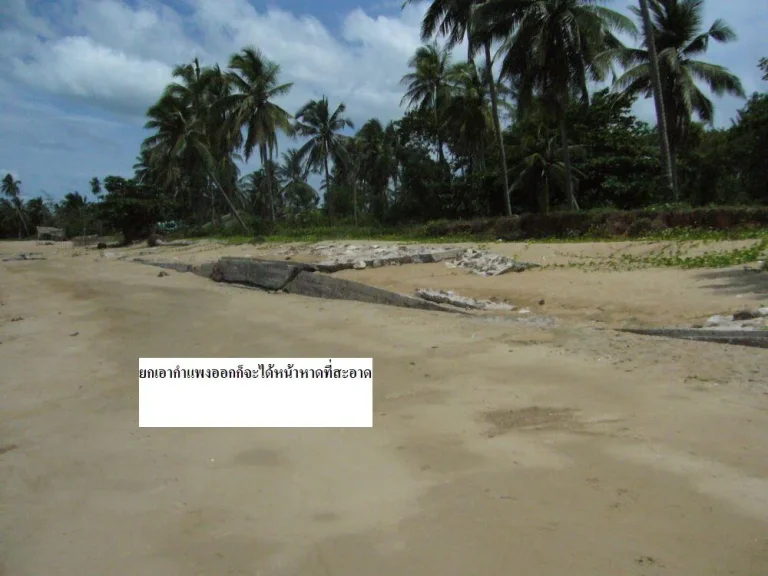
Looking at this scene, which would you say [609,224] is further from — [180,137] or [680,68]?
[180,137]

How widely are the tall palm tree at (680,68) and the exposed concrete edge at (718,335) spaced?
54.8ft

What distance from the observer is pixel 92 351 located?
8.41 meters

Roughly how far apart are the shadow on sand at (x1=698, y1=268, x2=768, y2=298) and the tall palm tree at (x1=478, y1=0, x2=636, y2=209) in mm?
11891

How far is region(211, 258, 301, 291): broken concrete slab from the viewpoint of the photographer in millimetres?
13830

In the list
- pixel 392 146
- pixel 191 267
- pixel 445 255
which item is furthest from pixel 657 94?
pixel 392 146

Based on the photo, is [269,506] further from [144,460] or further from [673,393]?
[673,393]

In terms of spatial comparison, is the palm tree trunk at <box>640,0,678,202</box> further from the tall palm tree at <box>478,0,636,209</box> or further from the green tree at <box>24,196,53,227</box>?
the green tree at <box>24,196,53,227</box>

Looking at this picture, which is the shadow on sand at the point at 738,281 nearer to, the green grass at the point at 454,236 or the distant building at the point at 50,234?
the green grass at the point at 454,236

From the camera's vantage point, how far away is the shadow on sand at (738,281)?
809cm

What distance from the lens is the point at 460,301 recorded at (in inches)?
381

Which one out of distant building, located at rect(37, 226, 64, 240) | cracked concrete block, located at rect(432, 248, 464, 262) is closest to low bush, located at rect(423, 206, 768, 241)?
cracked concrete block, located at rect(432, 248, 464, 262)

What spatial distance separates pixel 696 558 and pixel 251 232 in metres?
30.6

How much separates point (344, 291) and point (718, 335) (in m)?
6.92

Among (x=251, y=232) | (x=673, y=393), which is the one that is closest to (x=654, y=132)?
(x=251, y=232)
